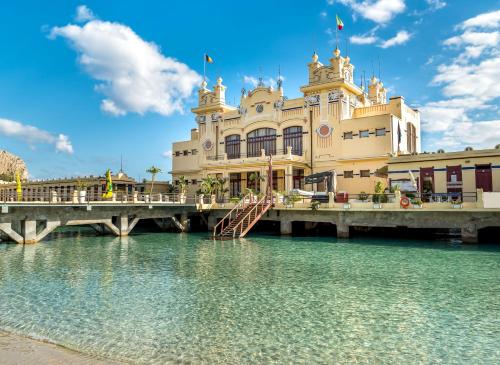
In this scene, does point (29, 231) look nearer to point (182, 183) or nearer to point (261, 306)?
point (261, 306)

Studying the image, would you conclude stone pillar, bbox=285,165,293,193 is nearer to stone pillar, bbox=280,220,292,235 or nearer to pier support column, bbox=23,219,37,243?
stone pillar, bbox=280,220,292,235

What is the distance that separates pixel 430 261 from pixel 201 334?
15371 millimetres

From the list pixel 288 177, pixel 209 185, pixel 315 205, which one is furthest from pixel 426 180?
pixel 209 185

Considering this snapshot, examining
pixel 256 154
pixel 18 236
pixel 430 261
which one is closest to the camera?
pixel 430 261

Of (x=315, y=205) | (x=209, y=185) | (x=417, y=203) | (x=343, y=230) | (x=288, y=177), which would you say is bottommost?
(x=343, y=230)

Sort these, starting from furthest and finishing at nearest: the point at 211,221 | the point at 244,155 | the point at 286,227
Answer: the point at 244,155 → the point at 211,221 → the point at 286,227

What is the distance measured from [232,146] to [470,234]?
31182mm

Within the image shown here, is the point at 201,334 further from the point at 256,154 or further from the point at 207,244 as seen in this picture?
the point at 256,154

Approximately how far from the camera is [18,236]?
90.7ft

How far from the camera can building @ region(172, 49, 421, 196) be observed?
4103 centimetres

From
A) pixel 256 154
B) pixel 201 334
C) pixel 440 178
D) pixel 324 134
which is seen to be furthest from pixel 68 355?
pixel 256 154

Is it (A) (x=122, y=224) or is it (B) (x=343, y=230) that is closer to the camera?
(B) (x=343, y=230)

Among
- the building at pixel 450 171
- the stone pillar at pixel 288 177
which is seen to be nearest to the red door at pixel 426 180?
the building at pixel 450 171

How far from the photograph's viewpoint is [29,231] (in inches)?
1107
